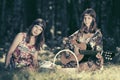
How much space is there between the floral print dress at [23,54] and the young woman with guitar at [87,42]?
2.29ft

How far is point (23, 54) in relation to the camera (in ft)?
33.5

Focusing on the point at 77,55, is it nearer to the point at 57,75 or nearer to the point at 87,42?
the point at 87,42

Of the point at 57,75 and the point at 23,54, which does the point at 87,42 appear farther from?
the point at 57,75

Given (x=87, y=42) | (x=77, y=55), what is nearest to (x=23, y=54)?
(x=77, y=55)

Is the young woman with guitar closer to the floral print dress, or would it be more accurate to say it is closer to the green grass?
the green grass

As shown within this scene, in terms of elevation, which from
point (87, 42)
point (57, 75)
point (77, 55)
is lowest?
point (57, 75)

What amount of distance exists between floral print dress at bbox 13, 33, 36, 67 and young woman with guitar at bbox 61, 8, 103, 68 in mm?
699

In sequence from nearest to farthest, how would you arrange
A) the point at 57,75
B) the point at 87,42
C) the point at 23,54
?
the point at 57,75 → the point at 23,54 → the point at 87,42

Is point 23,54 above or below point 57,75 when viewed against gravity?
above

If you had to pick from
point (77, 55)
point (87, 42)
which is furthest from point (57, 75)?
point (87, 42)

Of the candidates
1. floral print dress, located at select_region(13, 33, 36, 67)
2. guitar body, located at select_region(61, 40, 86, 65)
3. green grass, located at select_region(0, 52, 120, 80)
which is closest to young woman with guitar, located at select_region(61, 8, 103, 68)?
guitar body, located at select_region(61, 40, 86, 65)

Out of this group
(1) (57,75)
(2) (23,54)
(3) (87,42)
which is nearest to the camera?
(1) (57,75)

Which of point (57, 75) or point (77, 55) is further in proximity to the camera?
point (77, 55)

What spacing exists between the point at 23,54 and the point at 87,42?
1415 millimetres
